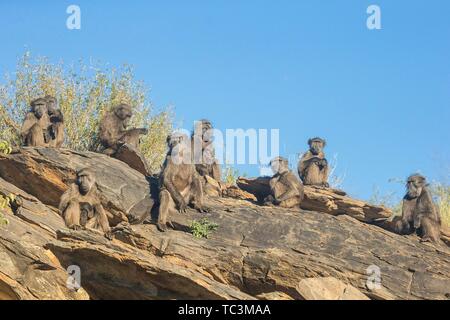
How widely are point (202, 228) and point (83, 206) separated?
9.43 feet

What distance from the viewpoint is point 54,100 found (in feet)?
88.5

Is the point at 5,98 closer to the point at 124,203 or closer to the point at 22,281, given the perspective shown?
the point at 124,203

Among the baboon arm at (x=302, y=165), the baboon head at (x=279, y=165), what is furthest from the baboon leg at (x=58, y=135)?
the baboon arm at (x=302, y=165)

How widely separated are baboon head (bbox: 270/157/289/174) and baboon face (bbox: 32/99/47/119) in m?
6.58

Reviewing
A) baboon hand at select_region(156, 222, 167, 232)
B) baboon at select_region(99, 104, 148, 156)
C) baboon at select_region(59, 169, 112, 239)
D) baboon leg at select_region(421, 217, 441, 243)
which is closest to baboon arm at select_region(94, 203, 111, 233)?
baboon at select_region(59, 169, 112, 239)

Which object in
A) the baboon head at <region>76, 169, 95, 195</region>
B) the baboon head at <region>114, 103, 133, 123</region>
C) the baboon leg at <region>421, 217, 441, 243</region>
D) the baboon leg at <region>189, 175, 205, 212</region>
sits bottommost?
the baboon leg at <region>421, 217, 441, 243</region>

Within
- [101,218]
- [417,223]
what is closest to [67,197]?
[101,218]

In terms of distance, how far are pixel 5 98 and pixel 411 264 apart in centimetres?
1693

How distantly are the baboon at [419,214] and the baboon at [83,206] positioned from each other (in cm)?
841

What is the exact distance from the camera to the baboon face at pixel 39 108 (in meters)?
26.2

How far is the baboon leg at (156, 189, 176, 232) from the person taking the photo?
22.4 metres

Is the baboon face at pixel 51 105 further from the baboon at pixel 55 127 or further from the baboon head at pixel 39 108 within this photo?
the baboon head at pixel 39 108

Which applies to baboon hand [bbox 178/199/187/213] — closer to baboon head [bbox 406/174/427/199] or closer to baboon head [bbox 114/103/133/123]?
baboon head [bbox 114/103/133/123]
